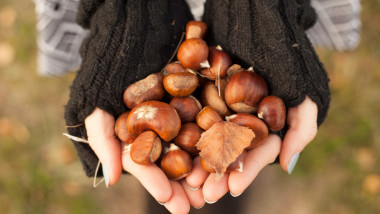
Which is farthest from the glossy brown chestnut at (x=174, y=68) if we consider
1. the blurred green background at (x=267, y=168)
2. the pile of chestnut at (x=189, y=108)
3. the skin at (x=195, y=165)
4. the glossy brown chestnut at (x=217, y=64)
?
the blurred green background at (x=267, y=168)

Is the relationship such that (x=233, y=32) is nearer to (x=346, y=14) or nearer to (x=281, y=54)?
(x=281, y=54)

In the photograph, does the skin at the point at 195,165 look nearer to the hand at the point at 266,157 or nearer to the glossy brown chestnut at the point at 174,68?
the hand at the point at 266,157

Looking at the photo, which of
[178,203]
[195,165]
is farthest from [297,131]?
[178,203]

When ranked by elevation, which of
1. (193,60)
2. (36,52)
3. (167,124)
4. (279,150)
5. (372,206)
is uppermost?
(193,60)

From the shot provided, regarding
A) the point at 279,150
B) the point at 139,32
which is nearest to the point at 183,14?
the point at 139,32

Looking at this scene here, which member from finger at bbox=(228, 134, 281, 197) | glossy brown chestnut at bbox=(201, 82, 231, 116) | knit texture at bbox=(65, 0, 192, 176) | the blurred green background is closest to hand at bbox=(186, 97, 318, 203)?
finger at bbox=(228, 134, 281, 197)

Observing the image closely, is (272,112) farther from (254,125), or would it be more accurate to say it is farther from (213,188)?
(213,188)

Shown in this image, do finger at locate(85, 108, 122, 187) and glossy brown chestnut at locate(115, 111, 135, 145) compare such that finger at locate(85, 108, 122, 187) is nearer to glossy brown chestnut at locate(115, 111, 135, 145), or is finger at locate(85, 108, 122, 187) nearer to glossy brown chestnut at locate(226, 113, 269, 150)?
glossy brown chestnut at locate(115, 111, 135, 145)
